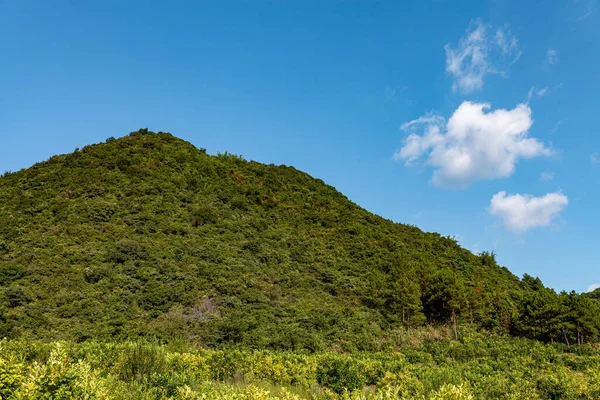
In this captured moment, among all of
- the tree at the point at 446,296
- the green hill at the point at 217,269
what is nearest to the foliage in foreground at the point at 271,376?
the green hill at the point at 217,269

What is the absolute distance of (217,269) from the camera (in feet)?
109

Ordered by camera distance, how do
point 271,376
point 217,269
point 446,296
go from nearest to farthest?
point 271,376 < point 446,296 < point 217,269

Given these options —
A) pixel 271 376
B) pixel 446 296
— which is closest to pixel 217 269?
pixel 271 376

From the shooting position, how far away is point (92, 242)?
109ft

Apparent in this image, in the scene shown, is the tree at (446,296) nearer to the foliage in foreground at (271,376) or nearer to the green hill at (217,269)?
the green hill at (217,269)

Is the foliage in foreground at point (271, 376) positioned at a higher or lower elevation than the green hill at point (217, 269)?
lower

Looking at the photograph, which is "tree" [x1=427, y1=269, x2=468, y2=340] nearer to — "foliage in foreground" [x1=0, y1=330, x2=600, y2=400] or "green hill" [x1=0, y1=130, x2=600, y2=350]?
"green hill" [x1=0, y1=130, x2=600, y2=350]

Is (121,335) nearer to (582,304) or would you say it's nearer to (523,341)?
(523,341)

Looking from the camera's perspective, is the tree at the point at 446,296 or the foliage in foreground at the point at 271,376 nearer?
the foliage in foreground at the point at 271,376

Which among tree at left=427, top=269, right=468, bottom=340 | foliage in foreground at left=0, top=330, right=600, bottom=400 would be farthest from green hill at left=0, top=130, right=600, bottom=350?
foliage in foreground at left=0, top=330, right=600, bottom=400

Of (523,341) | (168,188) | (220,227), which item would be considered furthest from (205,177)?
(523,341)

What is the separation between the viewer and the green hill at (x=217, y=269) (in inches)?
991

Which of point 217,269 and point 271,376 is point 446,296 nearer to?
point 217,269

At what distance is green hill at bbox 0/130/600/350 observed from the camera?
25172mm
